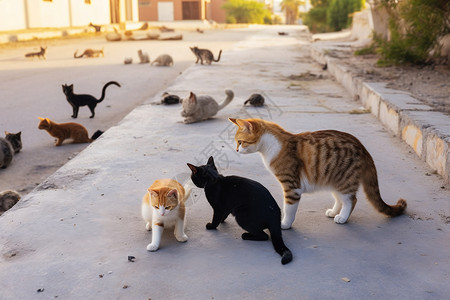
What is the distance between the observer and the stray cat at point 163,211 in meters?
2.58

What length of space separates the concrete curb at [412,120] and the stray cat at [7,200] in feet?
11.4

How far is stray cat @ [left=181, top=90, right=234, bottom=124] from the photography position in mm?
5668

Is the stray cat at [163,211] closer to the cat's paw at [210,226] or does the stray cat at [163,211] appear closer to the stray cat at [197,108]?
the cat's paw at [210,226]

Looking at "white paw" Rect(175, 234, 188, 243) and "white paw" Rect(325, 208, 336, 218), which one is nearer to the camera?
"white paw" Rect(175, 234, 188, 243)

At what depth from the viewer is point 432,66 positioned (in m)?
8.48

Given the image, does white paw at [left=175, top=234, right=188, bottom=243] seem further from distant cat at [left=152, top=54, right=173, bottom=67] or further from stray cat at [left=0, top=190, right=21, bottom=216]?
distant cat at [left=152, top=54, right=173, bottom=67]

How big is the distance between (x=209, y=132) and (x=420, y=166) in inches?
92.8

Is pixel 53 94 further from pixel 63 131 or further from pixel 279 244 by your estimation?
pixel 279 244

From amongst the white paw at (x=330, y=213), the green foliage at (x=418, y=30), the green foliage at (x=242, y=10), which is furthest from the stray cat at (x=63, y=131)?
the green foliage at (x=242, y=10)

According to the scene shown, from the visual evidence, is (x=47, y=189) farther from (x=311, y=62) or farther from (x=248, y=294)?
(x=311, y=62)

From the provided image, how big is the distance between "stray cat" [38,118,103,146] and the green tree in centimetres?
6488

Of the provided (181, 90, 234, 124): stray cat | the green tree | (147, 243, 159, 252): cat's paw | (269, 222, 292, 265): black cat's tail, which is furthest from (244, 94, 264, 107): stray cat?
the green tree

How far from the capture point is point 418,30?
805cm

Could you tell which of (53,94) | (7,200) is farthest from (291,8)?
(7,200)
